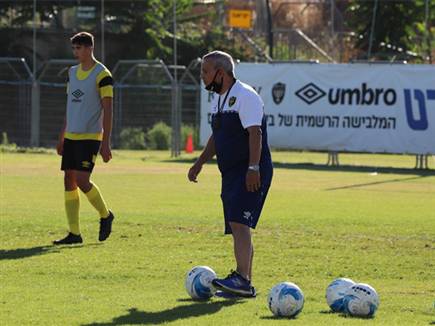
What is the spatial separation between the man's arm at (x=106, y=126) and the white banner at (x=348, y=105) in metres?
16.2

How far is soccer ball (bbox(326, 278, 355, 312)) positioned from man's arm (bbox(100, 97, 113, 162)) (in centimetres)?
474

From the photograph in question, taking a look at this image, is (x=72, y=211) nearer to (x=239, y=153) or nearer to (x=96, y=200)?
(x=96, y=200)

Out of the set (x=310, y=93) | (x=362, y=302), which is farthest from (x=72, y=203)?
(x=310, y=93)

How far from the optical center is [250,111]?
33.0 ft

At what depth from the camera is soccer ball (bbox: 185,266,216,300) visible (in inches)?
392

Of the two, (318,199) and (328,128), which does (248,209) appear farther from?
(328,128)

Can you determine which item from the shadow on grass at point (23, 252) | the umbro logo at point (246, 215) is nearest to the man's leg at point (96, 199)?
the shadow on grass at point (23, 252)

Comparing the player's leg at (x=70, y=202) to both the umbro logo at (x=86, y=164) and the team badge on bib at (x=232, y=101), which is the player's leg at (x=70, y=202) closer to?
the umbro logo at (x=86, y=164)

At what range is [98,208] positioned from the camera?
45.6ft

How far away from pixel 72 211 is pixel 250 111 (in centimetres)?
432

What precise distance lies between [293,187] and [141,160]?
8816 mm

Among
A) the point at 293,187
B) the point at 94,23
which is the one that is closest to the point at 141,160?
the point at 293,187

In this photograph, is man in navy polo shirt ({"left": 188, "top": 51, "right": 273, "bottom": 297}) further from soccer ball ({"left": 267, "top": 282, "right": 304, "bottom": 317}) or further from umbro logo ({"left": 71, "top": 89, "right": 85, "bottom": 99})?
umbro logo ({"left": 71, "top": 89, "right": 85, "bottom": 99})

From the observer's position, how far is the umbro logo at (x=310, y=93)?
30406 mm
